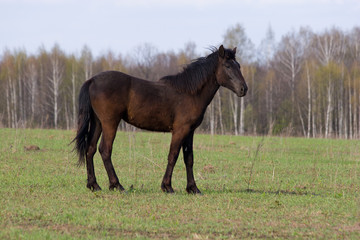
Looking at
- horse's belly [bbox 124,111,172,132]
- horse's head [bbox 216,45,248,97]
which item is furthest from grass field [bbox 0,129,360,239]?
horse's head [bbox 216,45,248,97]

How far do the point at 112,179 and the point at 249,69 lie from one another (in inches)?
1749

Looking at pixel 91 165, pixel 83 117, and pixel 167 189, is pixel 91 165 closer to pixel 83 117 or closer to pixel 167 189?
pixel 83 117

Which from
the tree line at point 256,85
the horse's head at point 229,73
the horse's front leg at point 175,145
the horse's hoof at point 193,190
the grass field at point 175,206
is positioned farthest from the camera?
the tree line at point 256,85

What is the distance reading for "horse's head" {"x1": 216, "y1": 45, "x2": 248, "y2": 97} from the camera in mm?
9263

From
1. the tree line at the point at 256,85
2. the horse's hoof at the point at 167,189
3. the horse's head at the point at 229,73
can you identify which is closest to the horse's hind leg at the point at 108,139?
the horse's hoof at the point at 167,189

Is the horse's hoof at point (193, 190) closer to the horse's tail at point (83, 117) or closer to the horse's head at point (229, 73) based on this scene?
the horse's head at point (229, 73)

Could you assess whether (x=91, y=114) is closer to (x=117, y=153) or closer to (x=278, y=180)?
(x=278, y=180)

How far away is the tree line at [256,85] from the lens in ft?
164

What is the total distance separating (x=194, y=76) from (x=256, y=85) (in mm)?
45191

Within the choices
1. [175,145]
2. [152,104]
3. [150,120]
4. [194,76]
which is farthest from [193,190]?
[194,76]

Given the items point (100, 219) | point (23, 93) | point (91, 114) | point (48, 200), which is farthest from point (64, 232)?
point (23, 93)

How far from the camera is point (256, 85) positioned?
5372 cm

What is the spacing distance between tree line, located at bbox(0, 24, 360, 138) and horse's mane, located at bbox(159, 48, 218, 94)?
37.0m

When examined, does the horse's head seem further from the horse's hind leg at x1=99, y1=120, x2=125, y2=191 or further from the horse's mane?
the horse's hind leg at x1=99, y1=120, x2=125, y2=191
